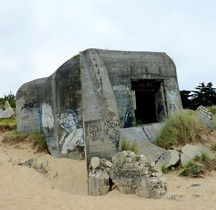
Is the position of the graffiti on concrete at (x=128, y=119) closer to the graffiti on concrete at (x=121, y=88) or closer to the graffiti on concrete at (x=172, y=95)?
the graffiti on concrete at (x=121, y=88)

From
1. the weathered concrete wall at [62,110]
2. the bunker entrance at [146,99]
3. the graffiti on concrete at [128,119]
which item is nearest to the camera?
the graffiti on concrete at [128,119]

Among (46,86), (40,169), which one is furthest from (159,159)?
(46,86)

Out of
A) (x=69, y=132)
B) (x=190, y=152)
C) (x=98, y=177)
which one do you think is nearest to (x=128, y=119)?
(x=69, y=132)

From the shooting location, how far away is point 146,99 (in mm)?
12281

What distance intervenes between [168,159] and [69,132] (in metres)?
3.83

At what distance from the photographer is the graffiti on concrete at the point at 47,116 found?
39.8 feet

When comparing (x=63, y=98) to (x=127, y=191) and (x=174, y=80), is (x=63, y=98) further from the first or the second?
(x=127, y=191)

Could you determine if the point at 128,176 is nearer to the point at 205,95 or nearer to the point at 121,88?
the point at 121,88

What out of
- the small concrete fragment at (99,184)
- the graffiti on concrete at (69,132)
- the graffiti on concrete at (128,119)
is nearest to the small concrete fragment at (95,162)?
the small concrete fragment at (99,184)

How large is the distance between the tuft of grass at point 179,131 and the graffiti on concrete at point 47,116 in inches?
169

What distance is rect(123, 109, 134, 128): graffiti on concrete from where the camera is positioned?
10.4 m

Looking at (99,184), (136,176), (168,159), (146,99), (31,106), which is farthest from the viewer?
(31,106)

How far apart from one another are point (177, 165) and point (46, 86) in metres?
6.15

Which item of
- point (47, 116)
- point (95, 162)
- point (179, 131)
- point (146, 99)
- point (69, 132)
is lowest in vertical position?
point (95, 162)
